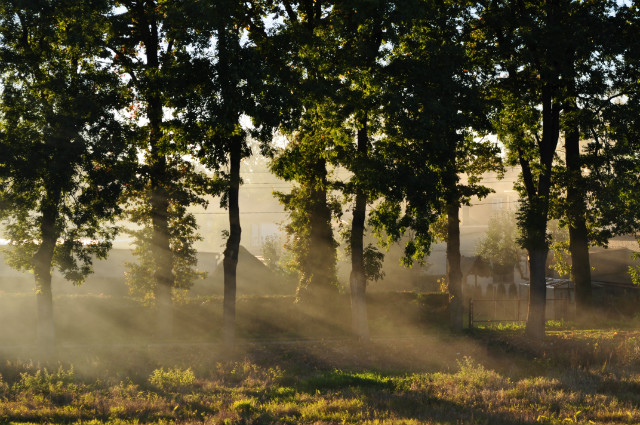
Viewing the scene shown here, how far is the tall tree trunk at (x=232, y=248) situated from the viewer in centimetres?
2250

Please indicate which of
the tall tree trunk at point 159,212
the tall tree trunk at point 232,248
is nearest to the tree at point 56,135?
the tall tree trunk at point 159,212

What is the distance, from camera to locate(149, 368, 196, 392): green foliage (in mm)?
16459

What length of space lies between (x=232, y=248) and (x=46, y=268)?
21.8ft

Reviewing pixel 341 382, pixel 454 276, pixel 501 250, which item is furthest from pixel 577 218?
pixel 501 250

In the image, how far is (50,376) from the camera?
17.6 meters

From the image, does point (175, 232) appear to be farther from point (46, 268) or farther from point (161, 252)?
point (46, 268)

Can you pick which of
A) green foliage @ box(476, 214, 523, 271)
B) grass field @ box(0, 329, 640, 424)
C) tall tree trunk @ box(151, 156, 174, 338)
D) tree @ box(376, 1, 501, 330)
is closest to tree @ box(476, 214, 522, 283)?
green foliage @ box(476, 214, 523, 271)

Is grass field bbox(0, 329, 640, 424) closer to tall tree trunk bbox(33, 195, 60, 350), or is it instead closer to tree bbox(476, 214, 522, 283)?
tall tree trunk bbox(33, 195, 60, 350)

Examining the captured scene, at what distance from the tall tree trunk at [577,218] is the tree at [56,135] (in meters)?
17.8

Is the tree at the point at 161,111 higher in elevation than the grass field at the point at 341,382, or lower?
higher

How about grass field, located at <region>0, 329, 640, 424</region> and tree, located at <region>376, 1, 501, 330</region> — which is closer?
grass field, located at <region>0, 329, 640, 424</region>

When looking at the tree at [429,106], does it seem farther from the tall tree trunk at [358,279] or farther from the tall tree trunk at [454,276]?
the tall tree trunk at [454,276]

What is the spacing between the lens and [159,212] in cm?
2430

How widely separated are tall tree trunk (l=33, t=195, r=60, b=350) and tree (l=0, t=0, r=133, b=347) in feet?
0.12
